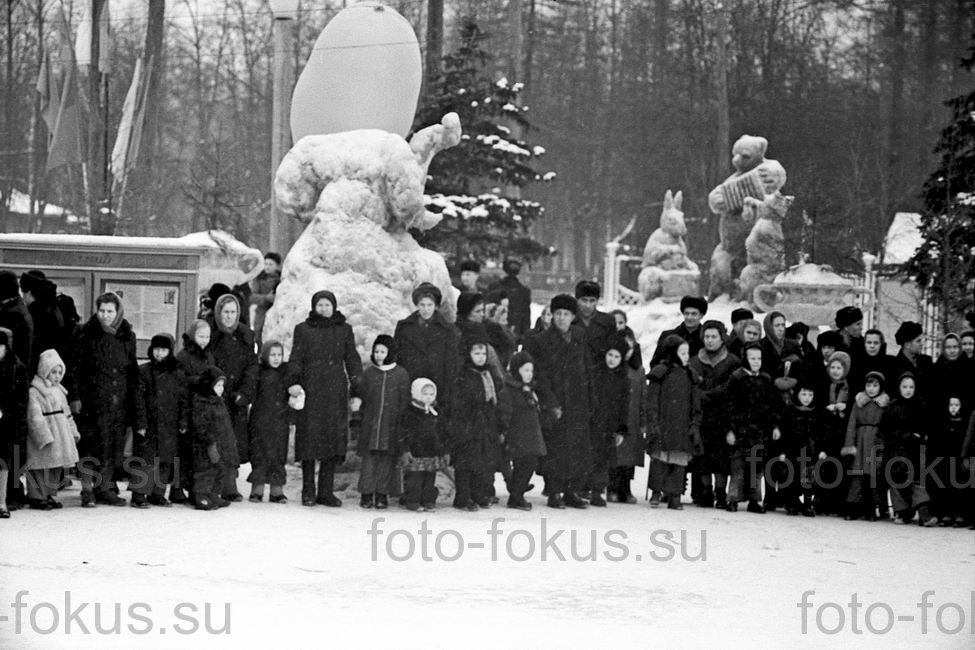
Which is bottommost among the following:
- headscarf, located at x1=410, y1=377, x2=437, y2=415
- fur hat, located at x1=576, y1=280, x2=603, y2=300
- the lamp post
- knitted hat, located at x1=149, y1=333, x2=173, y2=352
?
headscarf, located at x1=410, y1=377, x2=437, y2=415

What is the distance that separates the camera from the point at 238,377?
10.5 meters

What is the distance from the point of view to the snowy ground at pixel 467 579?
6.52m

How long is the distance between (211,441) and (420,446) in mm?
1509

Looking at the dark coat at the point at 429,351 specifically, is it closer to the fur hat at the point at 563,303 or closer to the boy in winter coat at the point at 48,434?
the fur hat at the point at 563,303

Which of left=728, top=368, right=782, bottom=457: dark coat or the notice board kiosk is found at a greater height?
the notice board kiosk

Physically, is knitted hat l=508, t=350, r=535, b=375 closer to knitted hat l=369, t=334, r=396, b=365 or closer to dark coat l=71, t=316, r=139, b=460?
knitted hat l=369, t=334, r=396, b=365

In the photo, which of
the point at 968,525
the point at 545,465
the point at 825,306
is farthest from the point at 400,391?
the point at 825,306

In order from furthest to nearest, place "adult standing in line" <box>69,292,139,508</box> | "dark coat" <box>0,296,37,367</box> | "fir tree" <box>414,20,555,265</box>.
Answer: "fir tree" <box>414,20,555,265</box> < "adult standing in line" <box>69,292,139,508</box> < "dark coat" <box>0,296,37,367</box>

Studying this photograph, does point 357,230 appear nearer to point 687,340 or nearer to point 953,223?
point 687,340

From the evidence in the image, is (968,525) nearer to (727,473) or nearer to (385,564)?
(727,473)

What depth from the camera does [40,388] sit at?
376 inches

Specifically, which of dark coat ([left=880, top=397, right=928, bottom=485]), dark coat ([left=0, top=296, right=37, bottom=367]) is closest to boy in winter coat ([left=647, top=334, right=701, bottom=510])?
dark coat ([left=880, top=397, right=928, bottom=485])

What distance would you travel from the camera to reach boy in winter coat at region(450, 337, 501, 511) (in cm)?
1061

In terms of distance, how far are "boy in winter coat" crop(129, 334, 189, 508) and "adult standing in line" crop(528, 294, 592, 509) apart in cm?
284
